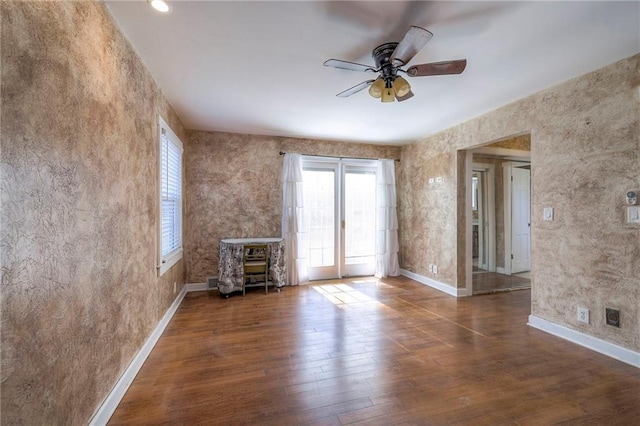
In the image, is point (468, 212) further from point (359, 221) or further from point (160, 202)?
point (160, 202)

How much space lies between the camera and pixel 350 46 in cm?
209

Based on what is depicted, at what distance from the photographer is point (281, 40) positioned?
6.61 ft

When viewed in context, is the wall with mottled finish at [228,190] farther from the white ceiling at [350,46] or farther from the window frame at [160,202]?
the white ceiling at [350,46]

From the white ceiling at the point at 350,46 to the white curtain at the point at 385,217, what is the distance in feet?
6.21

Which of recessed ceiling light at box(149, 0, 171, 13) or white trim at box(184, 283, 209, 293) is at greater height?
recessed ceiling light at box(149, 0, 171, 13)

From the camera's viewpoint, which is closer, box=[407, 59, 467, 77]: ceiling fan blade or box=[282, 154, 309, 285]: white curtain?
box=[407, 59, 467, 77]: ceiling fan blade

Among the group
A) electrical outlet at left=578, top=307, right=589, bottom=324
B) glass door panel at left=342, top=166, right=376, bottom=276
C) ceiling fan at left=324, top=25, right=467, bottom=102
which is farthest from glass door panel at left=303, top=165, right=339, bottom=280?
electrical outlet at left=578, top=307, right=589, bottom=324

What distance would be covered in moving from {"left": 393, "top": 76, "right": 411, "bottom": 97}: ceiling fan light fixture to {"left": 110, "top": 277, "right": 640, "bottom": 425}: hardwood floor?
2.24 metres

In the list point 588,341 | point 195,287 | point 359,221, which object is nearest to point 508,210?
point 359,221

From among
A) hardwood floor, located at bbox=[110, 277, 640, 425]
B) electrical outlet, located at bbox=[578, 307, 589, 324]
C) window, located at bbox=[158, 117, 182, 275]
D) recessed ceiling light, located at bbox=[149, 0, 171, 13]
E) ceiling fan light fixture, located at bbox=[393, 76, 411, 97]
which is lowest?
hardwood floor, located at bbox=[110, 277, 640, 425]

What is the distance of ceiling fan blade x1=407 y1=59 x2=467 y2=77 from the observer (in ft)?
6.45

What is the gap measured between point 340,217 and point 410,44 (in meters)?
3.57

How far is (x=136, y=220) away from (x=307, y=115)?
7.73 feet

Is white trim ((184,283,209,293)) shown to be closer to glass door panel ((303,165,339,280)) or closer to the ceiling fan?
glass door panel ((303,165,339,280))
